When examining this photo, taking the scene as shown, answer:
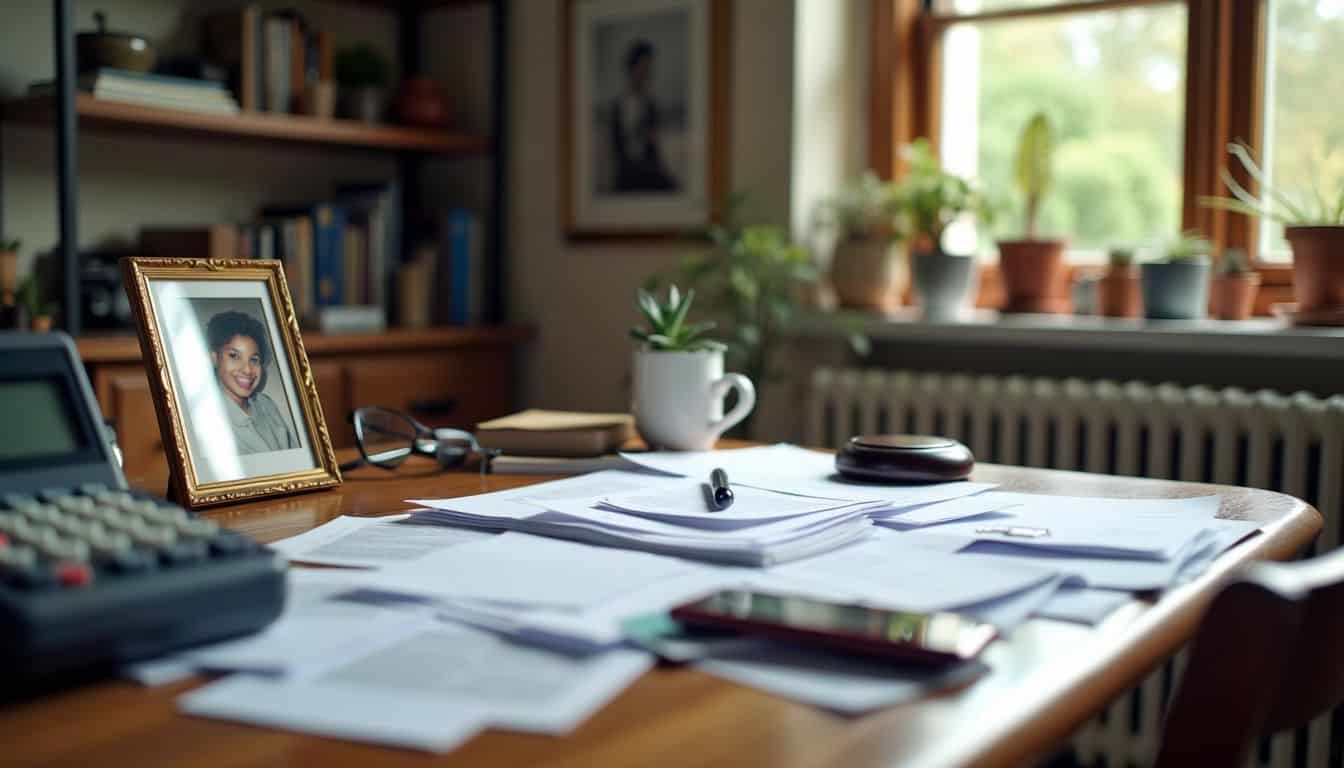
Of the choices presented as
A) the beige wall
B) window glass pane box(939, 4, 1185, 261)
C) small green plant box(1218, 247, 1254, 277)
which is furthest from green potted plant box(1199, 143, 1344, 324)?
the beige wall

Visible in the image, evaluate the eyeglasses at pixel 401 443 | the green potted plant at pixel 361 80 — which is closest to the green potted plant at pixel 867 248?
the green potted plant at pixel 361 80

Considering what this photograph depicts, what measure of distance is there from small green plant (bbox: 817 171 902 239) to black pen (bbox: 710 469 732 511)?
1673 millimetres

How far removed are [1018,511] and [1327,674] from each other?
12.3 inches

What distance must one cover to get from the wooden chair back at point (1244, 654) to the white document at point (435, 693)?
28 centimetres

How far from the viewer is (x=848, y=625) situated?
0.67m

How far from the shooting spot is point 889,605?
2.40 ft

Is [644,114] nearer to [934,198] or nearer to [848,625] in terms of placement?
[934,198]

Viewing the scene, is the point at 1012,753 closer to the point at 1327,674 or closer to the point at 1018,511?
the point at 1327,674

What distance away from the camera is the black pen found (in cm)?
99

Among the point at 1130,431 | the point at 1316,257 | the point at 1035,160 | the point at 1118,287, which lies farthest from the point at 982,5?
the point at 1130,431

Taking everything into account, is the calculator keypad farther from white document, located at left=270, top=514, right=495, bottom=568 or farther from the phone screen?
the phone screen

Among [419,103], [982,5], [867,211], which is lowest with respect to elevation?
[867,211]

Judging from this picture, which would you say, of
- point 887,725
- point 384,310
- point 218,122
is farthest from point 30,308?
point 887,725

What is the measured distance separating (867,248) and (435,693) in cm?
214
